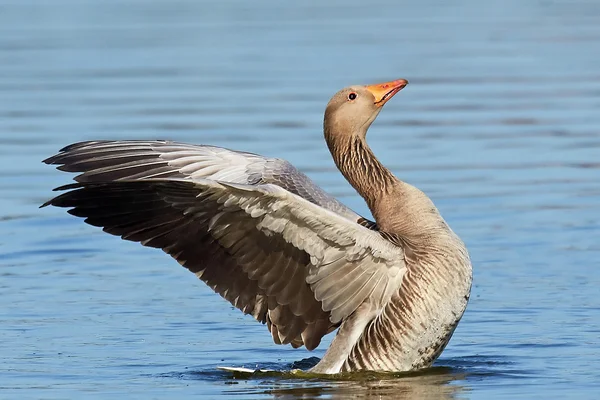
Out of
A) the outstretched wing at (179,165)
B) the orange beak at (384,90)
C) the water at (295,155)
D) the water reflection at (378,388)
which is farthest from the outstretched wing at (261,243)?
the orange beak at (384,90)

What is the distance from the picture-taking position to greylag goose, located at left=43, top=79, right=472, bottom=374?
35.1 feet

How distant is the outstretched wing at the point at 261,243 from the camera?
34.4 feet

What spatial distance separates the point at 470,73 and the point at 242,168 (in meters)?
15.2

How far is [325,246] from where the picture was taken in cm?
1091

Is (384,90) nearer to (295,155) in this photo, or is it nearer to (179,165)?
(179,165)

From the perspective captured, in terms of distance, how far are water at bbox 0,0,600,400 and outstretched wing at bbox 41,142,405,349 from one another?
670mm

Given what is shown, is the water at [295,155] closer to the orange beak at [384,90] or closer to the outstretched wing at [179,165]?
the outstretched wing at [179,165]

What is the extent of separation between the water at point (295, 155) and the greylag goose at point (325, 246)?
465 mm

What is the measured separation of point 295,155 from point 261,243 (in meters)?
9.40

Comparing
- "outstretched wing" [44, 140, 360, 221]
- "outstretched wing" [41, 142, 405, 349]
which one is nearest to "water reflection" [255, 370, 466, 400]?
"outstretched wing" [41, 142, 405, 349]

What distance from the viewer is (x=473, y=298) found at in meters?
14.3

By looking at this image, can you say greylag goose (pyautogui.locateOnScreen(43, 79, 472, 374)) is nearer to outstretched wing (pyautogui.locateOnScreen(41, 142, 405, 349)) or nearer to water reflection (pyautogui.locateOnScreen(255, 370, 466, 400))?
outstretched wing (pyautogui.locateOnScreen(41, 142, 405, 349))

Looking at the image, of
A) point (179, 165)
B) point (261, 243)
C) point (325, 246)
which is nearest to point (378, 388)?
point (325, 246)

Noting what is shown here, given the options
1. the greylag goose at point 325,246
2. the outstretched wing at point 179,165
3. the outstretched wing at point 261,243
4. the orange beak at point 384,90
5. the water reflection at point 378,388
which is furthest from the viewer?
the orange beak at point 384,90
